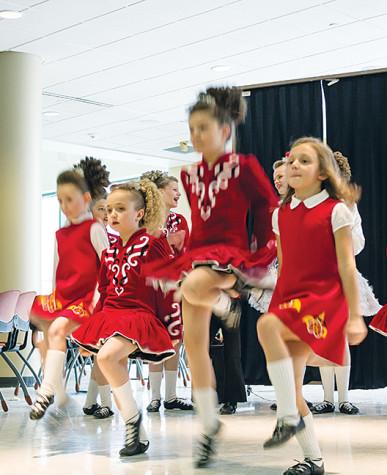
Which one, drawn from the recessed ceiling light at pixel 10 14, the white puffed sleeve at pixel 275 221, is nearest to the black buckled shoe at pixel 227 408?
the white puffed sleeve at pixel 275 221

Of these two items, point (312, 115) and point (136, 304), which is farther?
point (312, 115)

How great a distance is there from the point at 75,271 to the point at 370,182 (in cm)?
247

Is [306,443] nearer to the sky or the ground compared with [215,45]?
nearer to the ground

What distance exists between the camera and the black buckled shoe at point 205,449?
10.3 feet

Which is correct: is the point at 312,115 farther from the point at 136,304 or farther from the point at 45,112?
the point at 45,112

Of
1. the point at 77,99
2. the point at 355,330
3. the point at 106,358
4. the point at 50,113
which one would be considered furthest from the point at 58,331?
the point at 50,113

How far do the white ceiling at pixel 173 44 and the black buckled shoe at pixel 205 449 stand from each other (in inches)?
162

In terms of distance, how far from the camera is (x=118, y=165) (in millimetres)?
14477

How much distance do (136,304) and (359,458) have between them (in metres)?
1.11

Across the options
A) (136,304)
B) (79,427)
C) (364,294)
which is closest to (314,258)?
(136,304)

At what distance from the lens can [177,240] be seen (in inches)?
209

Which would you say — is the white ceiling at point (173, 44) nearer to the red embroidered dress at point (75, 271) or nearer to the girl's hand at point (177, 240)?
the girl's hand at point (177, 240)

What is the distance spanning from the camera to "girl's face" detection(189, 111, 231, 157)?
334 cm

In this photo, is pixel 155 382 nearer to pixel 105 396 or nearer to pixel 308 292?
pixel 105 396
